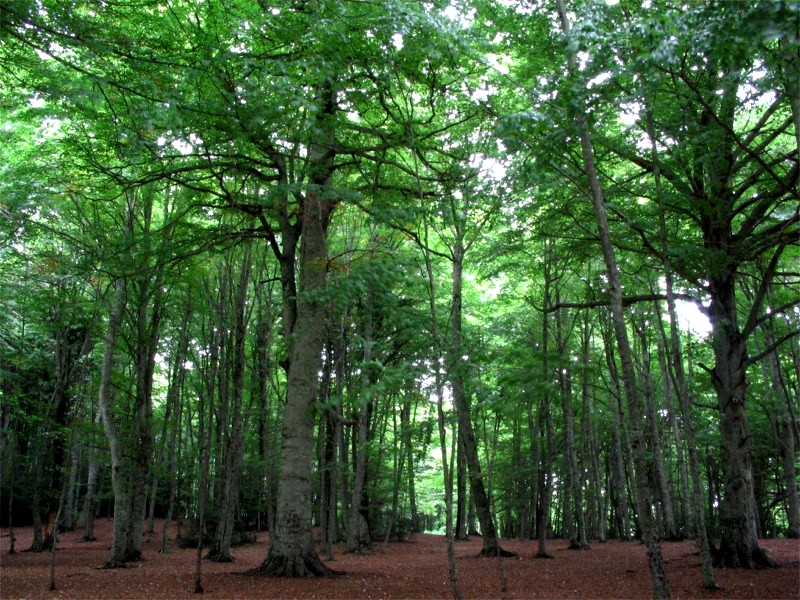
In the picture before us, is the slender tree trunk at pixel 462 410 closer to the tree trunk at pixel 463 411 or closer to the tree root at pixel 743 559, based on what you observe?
the tree trunk at pixel 463 411

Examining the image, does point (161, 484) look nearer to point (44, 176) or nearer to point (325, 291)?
point (44, 176)

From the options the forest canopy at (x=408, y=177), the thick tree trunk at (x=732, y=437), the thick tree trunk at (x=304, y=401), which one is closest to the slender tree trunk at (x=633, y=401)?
the forest canopy at (x=408, y=177)

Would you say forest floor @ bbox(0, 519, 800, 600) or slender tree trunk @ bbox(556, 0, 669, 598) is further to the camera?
forest floor @ bbox(0, 519, 800, 600)

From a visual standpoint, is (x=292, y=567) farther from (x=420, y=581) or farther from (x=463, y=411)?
(x=463, y=411)

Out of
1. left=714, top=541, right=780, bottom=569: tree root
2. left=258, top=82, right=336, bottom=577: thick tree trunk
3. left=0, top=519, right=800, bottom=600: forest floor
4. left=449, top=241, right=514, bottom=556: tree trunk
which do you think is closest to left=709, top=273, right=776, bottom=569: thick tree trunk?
left=714, top=541, right=780, bottom=569: tree root

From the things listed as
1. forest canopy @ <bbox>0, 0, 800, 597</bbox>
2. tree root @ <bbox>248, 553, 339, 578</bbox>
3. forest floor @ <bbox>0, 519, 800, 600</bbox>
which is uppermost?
forest canopy @ <bbox>0, 0, 800, 597</bbox>

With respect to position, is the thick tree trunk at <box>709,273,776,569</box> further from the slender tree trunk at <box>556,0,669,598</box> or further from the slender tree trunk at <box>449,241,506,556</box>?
the slender tree trunk at <box>556,0,669,598</box>

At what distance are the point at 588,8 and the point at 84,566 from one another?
1212 cm

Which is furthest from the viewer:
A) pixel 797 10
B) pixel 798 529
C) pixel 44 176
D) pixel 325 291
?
pixel 798 529

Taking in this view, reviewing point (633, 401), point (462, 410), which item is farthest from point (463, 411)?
point (633, 401)

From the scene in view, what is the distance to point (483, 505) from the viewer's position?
11.4 metres

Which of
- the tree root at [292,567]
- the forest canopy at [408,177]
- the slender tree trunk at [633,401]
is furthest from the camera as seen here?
the tree root at [292,567]

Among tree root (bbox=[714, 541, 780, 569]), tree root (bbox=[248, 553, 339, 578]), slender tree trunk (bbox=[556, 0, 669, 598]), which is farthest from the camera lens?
tree root (bbox=[714, 541, 780, 569])

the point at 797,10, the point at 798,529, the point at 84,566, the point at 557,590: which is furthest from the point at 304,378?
the point at 798,529
